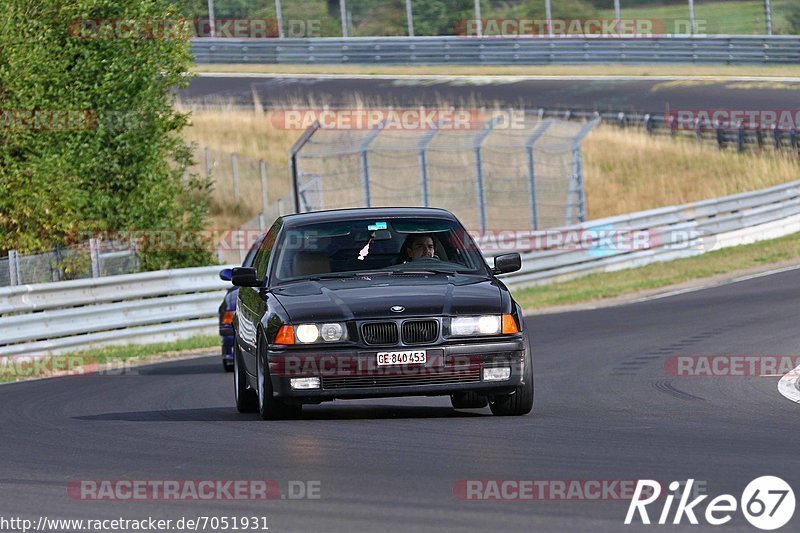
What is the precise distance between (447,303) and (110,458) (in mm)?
2430

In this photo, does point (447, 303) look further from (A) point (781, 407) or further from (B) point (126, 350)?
(B) point (126, 350)

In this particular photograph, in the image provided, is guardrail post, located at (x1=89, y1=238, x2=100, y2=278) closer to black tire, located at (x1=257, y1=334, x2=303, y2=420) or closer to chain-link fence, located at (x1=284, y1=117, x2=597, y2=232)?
chain-link fence, located at (x1=284, y1=117, x2=597, y2=232)

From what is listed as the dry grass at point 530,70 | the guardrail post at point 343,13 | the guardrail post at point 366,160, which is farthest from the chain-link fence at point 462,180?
the guardrail post at point 343,13

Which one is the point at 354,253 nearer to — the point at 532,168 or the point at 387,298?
the point at 387,298

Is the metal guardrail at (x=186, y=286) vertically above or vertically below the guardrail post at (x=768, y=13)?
below

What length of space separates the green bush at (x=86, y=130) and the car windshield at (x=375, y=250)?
1373 cm

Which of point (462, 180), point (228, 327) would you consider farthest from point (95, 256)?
point (462, 180)

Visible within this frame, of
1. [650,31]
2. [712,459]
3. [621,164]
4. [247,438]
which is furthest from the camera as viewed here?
[650,31]

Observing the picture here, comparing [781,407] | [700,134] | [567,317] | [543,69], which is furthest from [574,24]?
[781,407]

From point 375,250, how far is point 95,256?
11.8m

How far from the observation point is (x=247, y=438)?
31.5 ft

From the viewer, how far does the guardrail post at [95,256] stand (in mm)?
22266

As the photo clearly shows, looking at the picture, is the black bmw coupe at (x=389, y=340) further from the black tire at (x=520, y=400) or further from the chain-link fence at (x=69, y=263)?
the chain-link fence at (x=69, y=263)

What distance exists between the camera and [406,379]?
32.9ft
